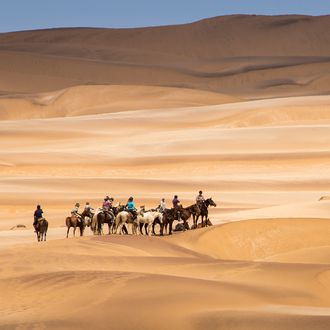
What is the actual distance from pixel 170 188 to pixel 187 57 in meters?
114

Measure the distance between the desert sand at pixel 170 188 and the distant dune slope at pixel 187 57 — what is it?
47cm

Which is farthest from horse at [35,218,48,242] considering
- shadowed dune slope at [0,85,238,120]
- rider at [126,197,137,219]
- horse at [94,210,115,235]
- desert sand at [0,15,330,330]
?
shadowed dune slope at [0,85,238,120]

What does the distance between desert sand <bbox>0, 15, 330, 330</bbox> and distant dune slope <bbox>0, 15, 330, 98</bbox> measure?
469 mm

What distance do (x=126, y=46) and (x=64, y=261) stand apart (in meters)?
147

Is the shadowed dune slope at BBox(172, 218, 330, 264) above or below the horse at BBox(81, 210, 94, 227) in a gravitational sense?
below

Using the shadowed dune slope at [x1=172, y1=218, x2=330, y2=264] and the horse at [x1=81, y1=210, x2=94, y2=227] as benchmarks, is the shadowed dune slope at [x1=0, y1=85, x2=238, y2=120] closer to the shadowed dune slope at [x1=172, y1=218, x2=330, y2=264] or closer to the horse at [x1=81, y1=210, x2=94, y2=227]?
the horse at [x1=81, y1=210, x2=94, y2=227]

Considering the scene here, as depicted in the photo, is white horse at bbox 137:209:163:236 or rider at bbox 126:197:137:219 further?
rider at bbox 126:197:137:219

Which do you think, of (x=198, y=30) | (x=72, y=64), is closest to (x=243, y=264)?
(x=72, y=64)

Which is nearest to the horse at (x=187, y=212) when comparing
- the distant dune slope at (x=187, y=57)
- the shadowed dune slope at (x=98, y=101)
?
the shadowed dune slope at (x=98, y=101)

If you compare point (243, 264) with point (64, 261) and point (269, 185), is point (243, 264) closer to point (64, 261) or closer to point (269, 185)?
→ point (64, 261)

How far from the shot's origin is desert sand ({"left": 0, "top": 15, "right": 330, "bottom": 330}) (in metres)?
12.9

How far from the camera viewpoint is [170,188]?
39.5m

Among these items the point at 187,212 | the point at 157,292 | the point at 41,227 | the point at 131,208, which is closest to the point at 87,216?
the point at 131,208

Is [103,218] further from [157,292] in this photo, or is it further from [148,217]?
[157,292]
